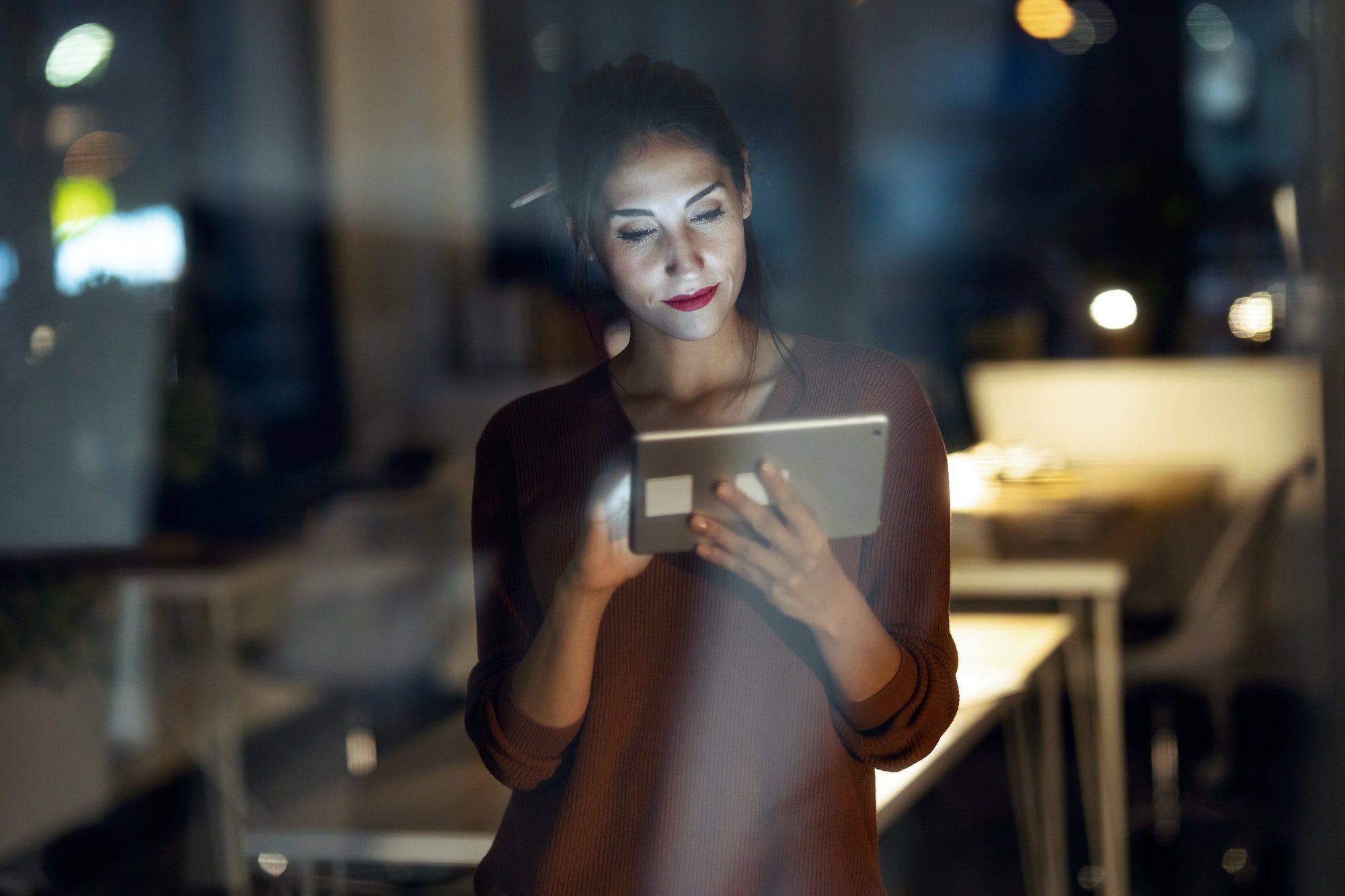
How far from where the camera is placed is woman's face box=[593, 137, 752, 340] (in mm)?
442

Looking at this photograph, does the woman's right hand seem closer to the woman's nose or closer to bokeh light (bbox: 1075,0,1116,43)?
the woman's nose

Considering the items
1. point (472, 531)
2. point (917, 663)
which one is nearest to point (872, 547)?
point (917, 663)

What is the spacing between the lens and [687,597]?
1.55 ft

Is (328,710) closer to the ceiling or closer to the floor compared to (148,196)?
closer to the floor

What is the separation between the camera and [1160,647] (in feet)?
3.07

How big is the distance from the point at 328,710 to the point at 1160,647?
2.14ft

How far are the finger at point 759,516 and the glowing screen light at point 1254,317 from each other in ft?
1.63

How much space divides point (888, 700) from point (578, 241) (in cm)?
22

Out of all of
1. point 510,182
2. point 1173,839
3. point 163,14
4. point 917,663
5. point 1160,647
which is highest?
point 163,14

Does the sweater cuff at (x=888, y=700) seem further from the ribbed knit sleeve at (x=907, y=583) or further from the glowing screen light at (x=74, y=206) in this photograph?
the glowing screen light at (x=74, y=206)

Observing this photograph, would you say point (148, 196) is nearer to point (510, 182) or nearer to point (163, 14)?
point (163, 14)

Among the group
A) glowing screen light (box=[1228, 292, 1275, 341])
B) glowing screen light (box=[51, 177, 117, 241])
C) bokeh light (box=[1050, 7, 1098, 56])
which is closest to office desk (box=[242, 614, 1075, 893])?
glowing screen light (box=[1228, 292, 1275, 341])

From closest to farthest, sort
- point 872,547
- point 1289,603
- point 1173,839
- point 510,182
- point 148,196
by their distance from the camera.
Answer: point 872,547, point 510,182, point 1289,603, point 148,196, point 1173,839

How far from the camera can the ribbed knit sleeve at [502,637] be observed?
0.49 metres
